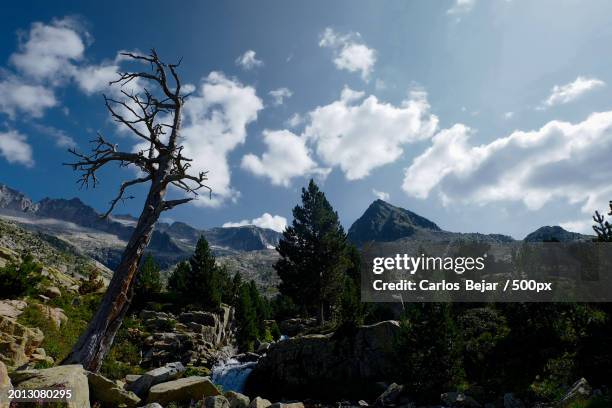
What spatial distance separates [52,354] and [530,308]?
94.6 ft

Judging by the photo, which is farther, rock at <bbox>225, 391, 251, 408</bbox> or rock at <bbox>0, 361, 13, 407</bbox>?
rock at <bbox>225, 391, 251, 408</bbox>

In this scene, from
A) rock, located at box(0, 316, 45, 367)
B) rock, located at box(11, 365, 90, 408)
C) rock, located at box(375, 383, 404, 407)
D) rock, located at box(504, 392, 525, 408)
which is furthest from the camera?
rock, located at box(375, 383, 404, 407)

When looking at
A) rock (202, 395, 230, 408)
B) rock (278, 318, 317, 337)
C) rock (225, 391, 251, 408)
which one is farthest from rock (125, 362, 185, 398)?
rock (278, 318, 317, 337)

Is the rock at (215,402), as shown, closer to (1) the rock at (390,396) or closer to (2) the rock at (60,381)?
(2) the rock at (60,381)

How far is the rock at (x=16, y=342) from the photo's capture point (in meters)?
14.4

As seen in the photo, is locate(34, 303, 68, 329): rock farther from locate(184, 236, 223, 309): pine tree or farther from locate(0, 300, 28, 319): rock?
locate(184, 236, 223, 309): pine tree

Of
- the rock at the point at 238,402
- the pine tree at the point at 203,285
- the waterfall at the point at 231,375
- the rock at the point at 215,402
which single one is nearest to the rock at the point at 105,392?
the rock at the point at 215,402

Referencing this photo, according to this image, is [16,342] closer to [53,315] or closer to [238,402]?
[53,315]

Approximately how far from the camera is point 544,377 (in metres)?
23.7

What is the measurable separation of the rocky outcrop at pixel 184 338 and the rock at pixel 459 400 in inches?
789

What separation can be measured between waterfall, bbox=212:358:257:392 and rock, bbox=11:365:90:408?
25349 millimetres

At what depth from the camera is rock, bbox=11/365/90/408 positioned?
715 centimetres

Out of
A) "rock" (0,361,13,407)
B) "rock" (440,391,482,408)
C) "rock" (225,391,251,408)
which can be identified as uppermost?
"rock" (0,361,13,407)

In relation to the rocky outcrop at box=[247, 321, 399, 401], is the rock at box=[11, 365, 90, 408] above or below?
above
